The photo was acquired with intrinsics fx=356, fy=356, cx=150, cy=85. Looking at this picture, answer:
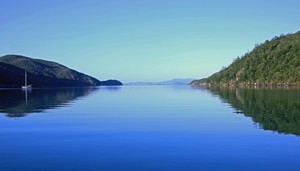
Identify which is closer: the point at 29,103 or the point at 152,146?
the point at 152,146

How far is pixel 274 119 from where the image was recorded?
2855 centimetres

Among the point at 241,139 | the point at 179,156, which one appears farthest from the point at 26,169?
the point at 241,139

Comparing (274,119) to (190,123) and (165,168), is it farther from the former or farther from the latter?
(165,168)

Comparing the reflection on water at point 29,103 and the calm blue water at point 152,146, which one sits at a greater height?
the reflection on water at point 29,103

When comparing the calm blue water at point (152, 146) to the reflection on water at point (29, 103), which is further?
the reflection on water at point (29, 103)

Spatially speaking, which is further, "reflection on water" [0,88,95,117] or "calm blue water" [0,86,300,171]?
"reflection on water" [0,88,95,117]

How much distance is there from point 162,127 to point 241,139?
721cm

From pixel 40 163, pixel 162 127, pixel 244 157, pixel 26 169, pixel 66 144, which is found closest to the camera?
pixel 26 169

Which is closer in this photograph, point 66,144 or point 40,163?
point 40,163

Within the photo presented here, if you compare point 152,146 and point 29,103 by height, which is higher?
point 29,103

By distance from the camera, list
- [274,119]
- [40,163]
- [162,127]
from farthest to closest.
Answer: [274,119], [162,127], [40,163]

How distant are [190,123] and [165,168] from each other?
15.0 m

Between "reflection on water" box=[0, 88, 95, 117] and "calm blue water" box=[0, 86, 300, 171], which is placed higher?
"reflection on water" box=[0, 88, 95, 117]

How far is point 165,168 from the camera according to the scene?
13.9 m
